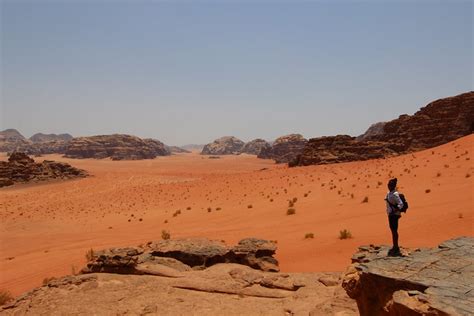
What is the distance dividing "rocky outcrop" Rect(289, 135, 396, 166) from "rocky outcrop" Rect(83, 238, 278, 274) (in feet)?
124

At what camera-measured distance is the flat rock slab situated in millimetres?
7562

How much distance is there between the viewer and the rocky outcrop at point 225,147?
501 ft

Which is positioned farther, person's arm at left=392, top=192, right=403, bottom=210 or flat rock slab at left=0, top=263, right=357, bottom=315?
flat rock slab at left=0, top=263, right=357, bottom=315

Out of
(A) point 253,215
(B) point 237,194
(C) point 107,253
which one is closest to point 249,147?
(B) point 237,194

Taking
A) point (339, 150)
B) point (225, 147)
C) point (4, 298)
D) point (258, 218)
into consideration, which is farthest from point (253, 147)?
point (4, 298)

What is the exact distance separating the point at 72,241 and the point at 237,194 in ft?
45.2

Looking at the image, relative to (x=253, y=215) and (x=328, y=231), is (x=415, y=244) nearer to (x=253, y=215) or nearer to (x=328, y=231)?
(x=328, y=231)

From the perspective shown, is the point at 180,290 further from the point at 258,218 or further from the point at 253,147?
the point at 253,147

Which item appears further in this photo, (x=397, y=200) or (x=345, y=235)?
(x=345, y=235)

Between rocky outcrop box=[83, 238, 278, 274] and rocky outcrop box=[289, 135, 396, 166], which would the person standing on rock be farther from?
rocky outcrop box=[289, 135, 396, 166]

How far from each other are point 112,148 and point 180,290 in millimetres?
106042

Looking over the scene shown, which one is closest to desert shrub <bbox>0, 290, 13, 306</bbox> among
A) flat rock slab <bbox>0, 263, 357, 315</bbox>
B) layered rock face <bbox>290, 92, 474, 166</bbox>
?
flat rock slab <bbox>0, 263, 357, 315</bbox>

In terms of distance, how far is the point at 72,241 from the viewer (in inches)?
738

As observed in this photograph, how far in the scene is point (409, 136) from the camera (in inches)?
1887
